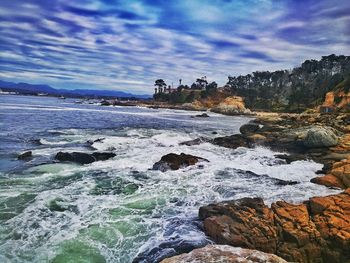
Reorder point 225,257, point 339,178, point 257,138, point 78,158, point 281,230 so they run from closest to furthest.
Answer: point 225,257
point 281,230
point 339,178
point 78,158
point 257,138

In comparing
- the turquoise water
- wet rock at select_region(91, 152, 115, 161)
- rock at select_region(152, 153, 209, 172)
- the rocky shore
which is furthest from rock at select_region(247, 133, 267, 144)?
→ the rocky shore

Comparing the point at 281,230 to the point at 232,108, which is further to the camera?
the point at 232,108

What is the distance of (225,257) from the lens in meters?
8.45

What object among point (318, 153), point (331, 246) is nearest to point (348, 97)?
point (318, 153)

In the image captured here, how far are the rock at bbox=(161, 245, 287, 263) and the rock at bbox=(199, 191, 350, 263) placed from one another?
1433 millimetres

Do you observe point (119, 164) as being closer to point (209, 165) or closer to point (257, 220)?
point (209, 165)

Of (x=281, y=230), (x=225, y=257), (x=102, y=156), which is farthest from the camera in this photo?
(x=102, y=156)

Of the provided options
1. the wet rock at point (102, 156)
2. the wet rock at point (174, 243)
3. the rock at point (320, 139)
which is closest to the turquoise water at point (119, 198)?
the wet rock at point (174, 243)

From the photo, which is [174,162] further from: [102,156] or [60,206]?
[60,206]

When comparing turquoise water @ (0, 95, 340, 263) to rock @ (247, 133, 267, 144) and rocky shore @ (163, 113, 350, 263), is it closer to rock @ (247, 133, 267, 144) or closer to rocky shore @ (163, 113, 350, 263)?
rocky shore @ (163, 113, 350, 263)

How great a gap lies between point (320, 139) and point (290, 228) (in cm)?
1656

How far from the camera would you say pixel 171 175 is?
763 inches

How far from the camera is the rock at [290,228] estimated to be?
10227 millimetres

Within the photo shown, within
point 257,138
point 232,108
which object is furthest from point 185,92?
point 257,138
